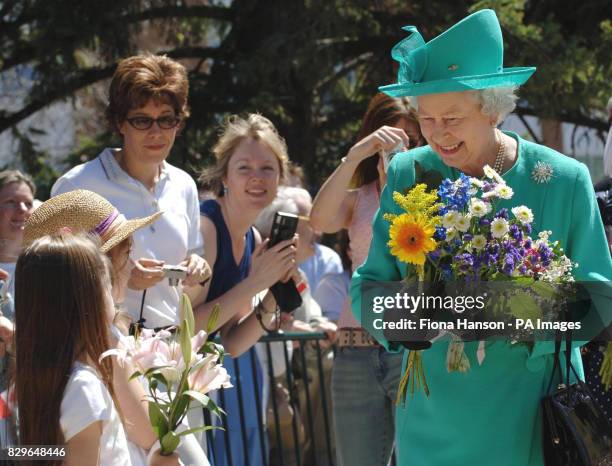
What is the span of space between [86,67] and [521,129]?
492 cm

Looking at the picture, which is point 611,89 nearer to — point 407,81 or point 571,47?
point 571,47

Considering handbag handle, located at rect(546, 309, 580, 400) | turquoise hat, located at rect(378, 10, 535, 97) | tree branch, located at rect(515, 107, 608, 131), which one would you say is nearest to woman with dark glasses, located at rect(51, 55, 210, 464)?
turquoise hat, located at rect(378, 10, 535, 97)

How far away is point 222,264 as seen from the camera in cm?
491

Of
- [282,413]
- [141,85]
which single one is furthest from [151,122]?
[282,413]

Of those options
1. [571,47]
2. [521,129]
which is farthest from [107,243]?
[521,129]

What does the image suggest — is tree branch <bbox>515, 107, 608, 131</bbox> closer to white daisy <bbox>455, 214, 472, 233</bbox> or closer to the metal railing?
the metal railing

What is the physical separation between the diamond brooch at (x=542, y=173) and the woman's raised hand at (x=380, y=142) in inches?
43.1

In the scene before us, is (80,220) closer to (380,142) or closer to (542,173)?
(380,142)

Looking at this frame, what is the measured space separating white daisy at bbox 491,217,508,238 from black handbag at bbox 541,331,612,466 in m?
0.37

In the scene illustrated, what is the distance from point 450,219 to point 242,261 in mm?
2170

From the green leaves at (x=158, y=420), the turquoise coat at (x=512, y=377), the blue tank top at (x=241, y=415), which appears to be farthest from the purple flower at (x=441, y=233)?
the blue tank top at (x=241, y=415)

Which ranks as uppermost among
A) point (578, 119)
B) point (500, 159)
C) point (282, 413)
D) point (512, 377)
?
point (500, 159)

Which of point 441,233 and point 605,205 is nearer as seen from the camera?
point 441,233

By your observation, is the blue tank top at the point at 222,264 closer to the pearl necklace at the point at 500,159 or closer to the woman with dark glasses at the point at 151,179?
the woman with dark glasses at the point at 151,179
